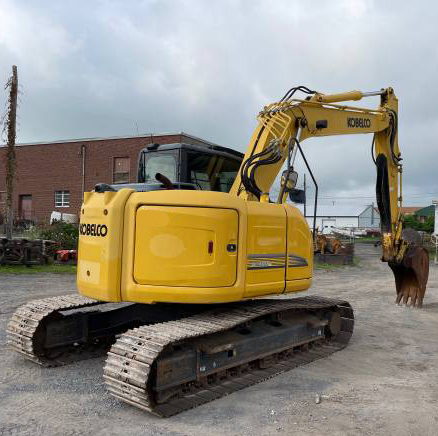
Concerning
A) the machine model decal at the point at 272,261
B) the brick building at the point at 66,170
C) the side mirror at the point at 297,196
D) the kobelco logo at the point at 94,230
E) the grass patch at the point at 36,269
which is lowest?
the grass patch at the point at 36,269

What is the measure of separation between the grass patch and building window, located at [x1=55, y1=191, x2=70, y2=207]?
53.4 feet

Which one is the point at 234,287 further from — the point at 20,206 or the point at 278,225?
the point at 20,206

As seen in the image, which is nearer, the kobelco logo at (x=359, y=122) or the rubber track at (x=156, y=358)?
the rubber track at (x=156, y=358)

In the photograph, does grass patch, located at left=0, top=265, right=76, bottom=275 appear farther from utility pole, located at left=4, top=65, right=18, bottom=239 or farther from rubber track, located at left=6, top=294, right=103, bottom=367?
rubber track, located at left=6, top=294, right=103, bottom=367

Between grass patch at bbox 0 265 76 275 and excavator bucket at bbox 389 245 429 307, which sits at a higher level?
excavator bucket at bbox 389 245 429 307

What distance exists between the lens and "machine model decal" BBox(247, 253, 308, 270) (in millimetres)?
5488

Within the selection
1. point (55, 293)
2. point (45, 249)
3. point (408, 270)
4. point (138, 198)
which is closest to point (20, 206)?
point (45, 249)

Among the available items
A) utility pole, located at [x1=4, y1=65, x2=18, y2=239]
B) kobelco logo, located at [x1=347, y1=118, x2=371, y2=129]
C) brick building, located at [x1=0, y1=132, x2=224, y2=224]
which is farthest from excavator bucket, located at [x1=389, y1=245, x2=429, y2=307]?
brick building, located at [x1=0, y1=132, x2=224, y2=224]

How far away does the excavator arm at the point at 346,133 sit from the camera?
649 cm

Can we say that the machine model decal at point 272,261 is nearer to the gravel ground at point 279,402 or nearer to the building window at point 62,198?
the gravel ground at point 279,402

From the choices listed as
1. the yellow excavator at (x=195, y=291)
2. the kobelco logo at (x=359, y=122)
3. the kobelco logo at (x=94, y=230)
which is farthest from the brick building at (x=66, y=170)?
the kobelco logo at (x=94, y=230)

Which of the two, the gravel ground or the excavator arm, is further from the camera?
the excavator arm

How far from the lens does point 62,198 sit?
32219 mm

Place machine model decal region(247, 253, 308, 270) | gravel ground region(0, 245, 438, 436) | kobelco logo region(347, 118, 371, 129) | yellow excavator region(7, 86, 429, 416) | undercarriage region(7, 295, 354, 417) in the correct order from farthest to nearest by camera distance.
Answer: kobelco logo region(347, 118, 371, 129) < machine model decal region(247, 253, 308, 270) < yellow excavator region(7, 86, 429, 416) < undercarriage region(7, 295, 354, 417) < gravel ground region(0, 245, 438, 436)
